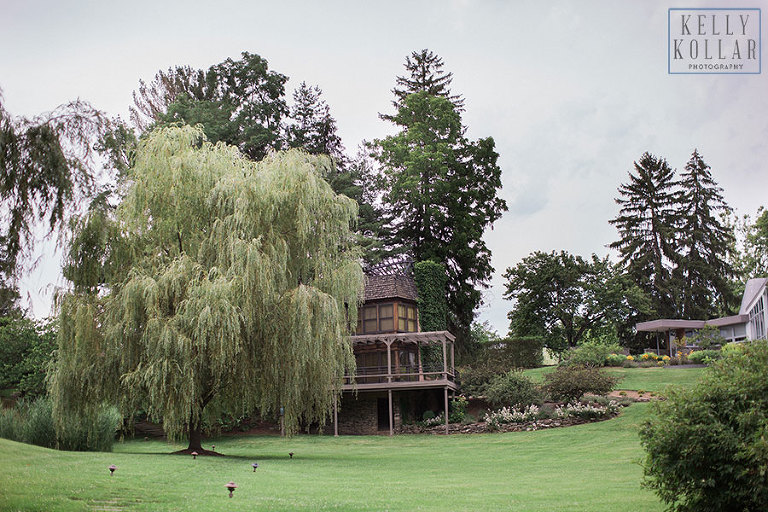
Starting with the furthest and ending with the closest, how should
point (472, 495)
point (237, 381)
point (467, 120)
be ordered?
point (467, 120)
point (237, 381)
point (472, 495)

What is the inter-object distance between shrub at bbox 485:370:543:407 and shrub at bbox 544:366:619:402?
810mm

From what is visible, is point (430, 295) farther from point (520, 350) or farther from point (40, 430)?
point (40, 430)

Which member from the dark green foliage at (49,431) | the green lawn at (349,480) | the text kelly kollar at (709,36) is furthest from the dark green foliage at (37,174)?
the text kelly kollar at (709,36)

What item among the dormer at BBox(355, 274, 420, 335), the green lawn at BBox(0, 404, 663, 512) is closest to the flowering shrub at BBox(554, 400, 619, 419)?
the green lawn at BBox(0, 404, 663, 512)

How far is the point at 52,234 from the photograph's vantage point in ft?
31.8

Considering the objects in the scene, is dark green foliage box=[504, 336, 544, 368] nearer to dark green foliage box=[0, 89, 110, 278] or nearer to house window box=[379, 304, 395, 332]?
house window box=[379, 304, 395, 332]

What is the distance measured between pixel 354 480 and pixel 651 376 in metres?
23.4

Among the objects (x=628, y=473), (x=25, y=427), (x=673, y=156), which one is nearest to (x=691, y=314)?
(x=673, y=156)

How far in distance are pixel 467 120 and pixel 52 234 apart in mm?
37150

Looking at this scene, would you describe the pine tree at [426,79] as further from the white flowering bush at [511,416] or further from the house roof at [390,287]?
the white flowering bush at [511,416]

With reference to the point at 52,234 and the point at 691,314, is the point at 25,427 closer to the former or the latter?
the point at 52,234

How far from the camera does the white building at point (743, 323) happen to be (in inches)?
1457

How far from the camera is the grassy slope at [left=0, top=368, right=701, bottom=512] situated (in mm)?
10195

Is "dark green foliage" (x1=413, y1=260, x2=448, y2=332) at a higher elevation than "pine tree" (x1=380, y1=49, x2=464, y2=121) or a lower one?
lower
